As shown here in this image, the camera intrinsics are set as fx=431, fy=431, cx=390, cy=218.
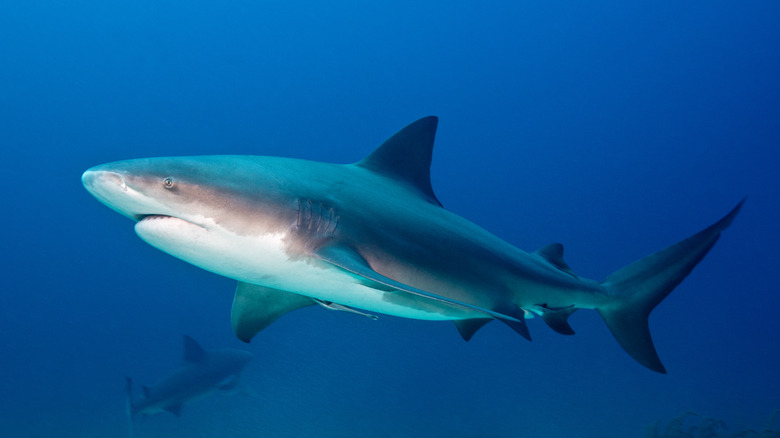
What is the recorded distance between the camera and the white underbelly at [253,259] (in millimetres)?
2000

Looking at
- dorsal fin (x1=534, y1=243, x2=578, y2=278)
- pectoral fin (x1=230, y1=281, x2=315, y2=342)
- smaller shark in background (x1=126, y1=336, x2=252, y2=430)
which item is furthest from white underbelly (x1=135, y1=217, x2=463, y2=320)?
smaller shark in background (x1=126, y1=336, x2=252, y2=430)

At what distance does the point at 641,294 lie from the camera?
362 centimetres

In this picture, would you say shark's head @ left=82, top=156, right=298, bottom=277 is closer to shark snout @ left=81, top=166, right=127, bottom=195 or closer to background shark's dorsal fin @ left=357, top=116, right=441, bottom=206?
shark snout @ left=81, top=166, right=127, bottom=195

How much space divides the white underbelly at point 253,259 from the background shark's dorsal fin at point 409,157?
3.67 feet

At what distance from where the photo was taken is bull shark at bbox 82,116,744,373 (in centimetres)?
199

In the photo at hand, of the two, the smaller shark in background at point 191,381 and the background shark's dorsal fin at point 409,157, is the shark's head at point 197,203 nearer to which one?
the background shark's dorsal fin at point 409,157

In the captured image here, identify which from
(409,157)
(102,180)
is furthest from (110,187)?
(409,157)

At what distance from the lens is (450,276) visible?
2.72 m

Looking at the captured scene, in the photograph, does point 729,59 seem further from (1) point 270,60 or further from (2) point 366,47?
(1) point 270,60

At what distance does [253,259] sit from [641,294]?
125 inches

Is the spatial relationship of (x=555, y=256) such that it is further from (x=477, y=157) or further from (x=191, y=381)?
(x=477, y=157)

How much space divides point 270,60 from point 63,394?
4103 centimetres

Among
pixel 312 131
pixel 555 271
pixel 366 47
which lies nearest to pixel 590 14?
pixel 366 47

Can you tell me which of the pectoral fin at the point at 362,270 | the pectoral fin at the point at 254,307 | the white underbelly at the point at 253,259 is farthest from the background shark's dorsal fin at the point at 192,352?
the pectoral fin at the point at 362,270
